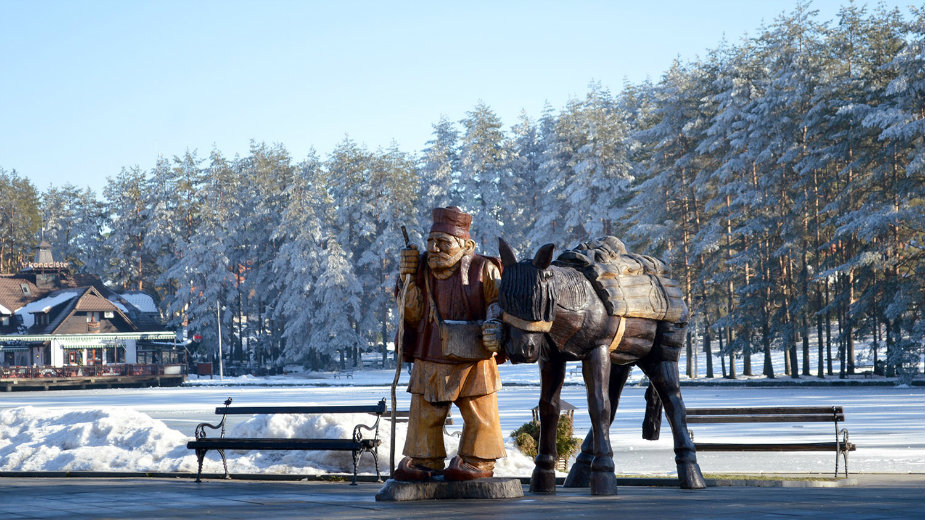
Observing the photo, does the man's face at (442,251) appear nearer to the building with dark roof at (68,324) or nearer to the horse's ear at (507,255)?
the horse's ear at (507,255)

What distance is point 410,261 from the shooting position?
861 cm

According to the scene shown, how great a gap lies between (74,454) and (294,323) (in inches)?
2064

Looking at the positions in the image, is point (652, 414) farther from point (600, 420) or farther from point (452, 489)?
point (452, 489)

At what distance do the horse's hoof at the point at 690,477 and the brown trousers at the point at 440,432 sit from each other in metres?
1.80

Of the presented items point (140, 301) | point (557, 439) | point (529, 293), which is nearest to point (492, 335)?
point (529, 293)

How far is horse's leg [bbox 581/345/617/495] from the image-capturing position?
8461mm

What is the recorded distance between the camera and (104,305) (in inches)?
2596

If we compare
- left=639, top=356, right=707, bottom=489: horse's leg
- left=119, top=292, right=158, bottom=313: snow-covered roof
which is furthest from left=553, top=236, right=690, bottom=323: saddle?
left=119, top=292, right=158, bottom=313: snow-covered roof

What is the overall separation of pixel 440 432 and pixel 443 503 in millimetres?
743

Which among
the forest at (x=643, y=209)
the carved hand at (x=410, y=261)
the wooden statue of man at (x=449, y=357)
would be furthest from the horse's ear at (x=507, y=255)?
the forest at (x=643, y=209)

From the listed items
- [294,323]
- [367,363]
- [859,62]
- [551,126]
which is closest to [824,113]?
[859,62]

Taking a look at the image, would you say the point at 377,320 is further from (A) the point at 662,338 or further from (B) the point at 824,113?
(A) the point at 662,338

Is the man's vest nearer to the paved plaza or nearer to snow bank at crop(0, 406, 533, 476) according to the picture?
the paved plaza

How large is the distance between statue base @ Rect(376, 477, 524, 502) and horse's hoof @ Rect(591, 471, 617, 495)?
2.06 feet
